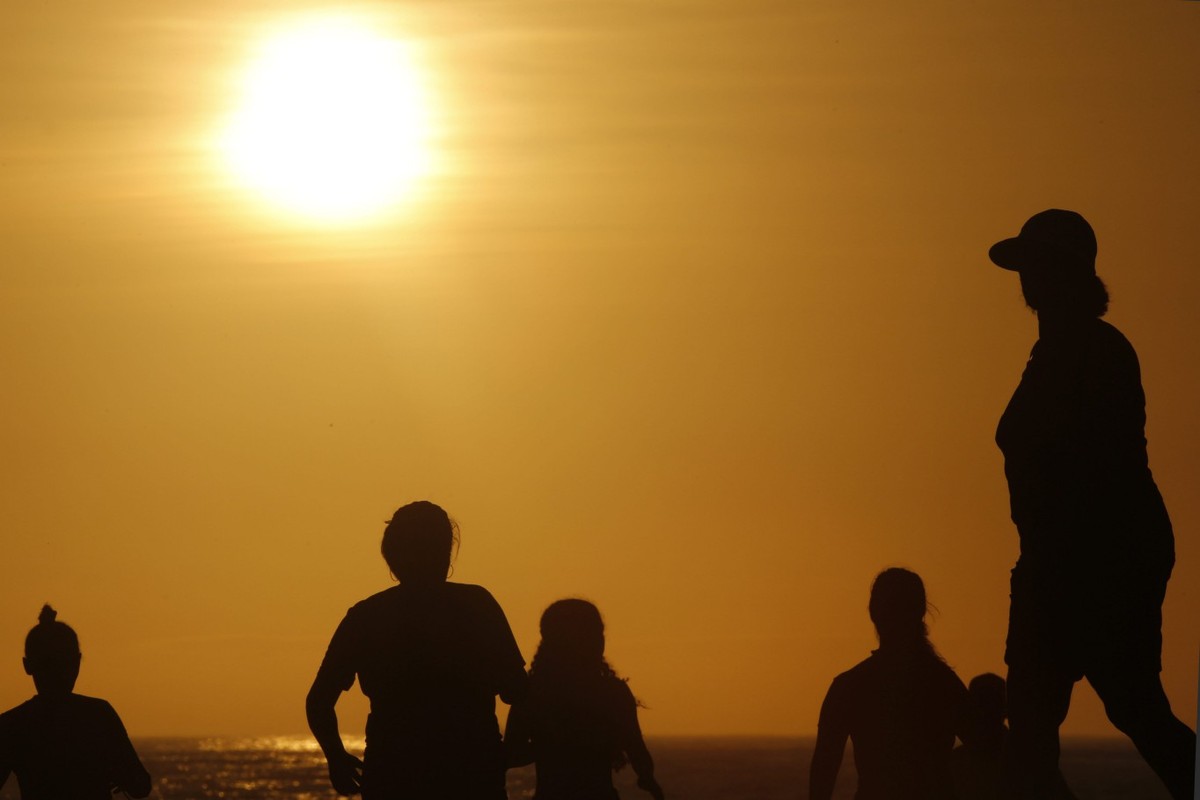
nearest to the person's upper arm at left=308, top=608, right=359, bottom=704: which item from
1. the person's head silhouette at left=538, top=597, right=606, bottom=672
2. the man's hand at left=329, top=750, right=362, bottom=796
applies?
the man's hand at left=329, top=750, right=362, bottom=796

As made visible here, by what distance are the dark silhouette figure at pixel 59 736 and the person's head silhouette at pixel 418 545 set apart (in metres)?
0.98

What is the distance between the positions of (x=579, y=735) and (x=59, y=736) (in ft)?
4.06

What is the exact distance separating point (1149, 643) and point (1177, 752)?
0.22 meters

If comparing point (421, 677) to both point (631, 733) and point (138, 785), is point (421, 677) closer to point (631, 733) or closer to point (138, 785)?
point (631, 733)

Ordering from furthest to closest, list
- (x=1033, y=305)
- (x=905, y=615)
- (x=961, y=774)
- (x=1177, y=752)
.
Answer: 1. (x=961, y=774)
2. (x=905, y=615)
3. (x=1033, y=305)
4. (x=1177, y=752)

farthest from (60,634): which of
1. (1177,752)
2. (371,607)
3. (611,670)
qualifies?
(1177,752)

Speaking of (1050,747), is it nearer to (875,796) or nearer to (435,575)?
(875,796)

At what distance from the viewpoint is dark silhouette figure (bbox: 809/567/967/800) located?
172 inches

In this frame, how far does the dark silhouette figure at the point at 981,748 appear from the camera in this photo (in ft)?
15.2

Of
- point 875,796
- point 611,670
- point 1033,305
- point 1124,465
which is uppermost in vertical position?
point 1033,305

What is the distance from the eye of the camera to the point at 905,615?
437 cm

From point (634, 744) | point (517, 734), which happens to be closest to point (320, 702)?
point (517, 734)

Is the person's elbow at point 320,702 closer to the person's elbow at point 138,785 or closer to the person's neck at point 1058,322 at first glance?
the person's elbow at point 138,785

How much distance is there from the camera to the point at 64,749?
445 cm
